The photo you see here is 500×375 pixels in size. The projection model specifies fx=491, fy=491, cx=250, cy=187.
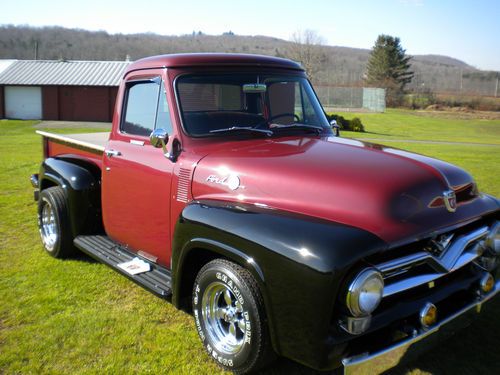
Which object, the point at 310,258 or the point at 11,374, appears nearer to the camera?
the point at 310,258

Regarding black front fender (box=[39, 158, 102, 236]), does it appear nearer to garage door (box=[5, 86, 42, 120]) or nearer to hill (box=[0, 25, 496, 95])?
garage door (box=[5, 86, 42, 120])

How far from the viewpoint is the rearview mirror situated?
157 inches

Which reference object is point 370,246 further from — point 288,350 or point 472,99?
point 472,99

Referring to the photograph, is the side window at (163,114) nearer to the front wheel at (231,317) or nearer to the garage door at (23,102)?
the front wheel at (231,317)

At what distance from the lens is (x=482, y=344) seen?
11.9ft

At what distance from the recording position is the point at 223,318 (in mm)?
3176

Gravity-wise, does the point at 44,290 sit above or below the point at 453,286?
below

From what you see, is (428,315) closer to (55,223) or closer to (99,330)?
(99,330)

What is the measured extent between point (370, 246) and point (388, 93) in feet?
196

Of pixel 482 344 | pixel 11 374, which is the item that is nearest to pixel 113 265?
pixel 11 374

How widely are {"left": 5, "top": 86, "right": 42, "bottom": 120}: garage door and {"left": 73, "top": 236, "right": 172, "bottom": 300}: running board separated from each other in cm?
3717

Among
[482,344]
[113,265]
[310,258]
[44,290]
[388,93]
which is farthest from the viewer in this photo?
[388,93]

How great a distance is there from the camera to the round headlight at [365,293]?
245 cm

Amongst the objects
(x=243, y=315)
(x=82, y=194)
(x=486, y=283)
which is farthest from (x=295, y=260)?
(x=82, y=194)
